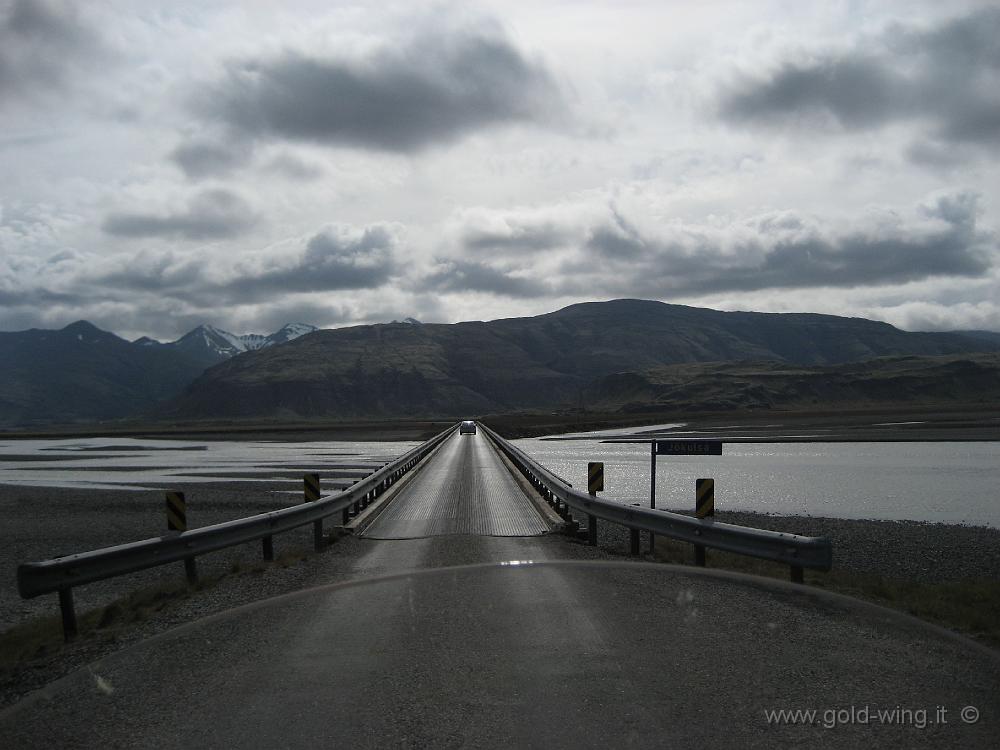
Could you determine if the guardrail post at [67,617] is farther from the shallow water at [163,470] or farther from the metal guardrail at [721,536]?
the shallow water at [163,470]

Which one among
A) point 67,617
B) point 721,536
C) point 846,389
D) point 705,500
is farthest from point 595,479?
point 846,389

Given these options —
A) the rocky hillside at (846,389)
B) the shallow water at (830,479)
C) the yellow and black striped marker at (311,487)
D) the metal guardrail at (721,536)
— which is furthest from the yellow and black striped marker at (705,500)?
the rocky hillside at (846,389)

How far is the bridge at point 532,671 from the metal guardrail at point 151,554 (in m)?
0.04

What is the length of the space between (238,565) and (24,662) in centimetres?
432

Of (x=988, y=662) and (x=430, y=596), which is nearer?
(x=988, y=662)

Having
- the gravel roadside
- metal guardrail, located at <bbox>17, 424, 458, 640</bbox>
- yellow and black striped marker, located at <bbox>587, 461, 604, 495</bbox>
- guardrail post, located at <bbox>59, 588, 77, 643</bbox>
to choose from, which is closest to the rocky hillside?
the gravel roadside

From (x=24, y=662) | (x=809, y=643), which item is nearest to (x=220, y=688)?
(x=24, y=662)

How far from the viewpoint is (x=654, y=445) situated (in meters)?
15.1

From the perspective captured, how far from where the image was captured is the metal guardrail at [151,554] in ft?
27.4

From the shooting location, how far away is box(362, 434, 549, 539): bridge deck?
15.5 meters

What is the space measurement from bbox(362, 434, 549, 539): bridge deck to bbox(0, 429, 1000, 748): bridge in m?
5.09

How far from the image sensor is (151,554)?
32.9ft

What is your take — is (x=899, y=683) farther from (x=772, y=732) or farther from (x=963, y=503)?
(x=963, y=503)

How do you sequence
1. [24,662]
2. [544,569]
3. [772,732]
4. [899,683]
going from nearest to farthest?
[772,732], [899,683], [24,662], [544,569]
